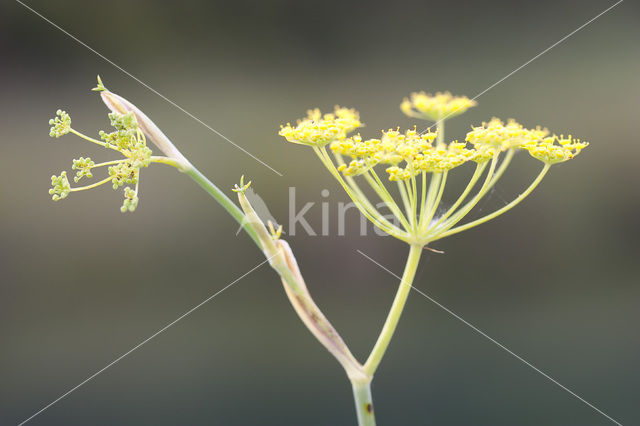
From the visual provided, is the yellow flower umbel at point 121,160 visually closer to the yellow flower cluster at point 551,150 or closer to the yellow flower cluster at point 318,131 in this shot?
the yellow flower cluster at point 318,131

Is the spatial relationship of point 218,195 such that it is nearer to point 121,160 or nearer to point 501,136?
point 121,160

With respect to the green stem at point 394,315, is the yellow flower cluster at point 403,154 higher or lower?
higher

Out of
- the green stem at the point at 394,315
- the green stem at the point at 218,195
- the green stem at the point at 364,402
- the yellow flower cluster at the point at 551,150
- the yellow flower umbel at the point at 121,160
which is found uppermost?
the yellow flower umbel at the point at 121,160

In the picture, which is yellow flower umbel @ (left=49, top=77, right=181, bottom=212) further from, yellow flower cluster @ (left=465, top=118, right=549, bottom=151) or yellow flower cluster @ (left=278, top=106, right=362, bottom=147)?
yellow flower cluster @ (left=465, top=118, right=549, bottom=151)

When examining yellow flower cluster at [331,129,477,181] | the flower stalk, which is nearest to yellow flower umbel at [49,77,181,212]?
the flower stalk

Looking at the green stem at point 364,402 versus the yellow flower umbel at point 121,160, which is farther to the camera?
the green stem at point 364,402

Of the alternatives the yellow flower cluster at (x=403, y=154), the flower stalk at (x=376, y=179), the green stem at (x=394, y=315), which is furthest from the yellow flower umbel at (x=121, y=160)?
the green stem at (x=394, y=315)

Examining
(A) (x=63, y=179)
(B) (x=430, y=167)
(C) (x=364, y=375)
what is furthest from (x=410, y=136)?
(A) (x=63, y=179)
